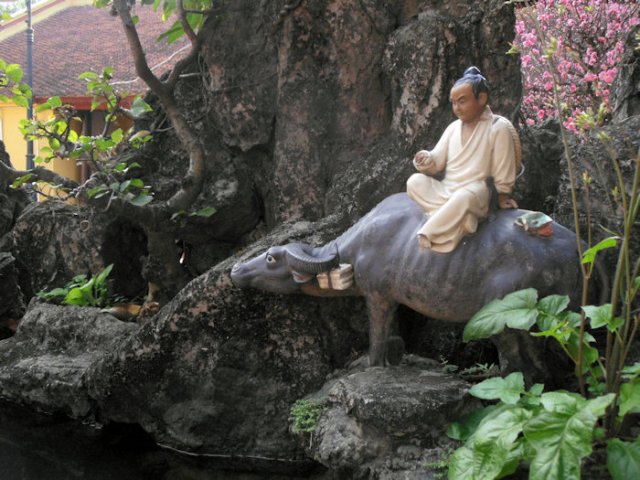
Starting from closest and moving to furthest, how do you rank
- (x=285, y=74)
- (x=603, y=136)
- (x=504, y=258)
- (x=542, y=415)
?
(x=542, y=415) < (x=603, y=136) < (x=504, y=258) < (x=285, y=74)

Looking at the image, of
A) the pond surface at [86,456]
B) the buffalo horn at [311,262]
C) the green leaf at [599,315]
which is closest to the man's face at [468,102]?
the buffalo horn at [311,262]

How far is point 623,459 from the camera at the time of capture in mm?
3363

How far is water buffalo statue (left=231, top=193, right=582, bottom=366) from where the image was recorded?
4.29m

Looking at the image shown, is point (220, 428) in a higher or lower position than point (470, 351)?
lower

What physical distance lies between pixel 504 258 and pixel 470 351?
1.35m

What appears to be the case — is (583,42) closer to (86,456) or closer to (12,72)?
(12,72)

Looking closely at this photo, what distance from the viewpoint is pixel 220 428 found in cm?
550

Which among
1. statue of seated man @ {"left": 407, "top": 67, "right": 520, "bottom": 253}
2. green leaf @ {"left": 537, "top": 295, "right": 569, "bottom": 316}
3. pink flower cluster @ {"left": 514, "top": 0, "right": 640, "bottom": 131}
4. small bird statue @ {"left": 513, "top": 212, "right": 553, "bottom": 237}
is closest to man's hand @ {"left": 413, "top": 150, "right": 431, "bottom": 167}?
statue of seated man @ {"left": 407, "top": 67, "right": 520, "bottom": 253}

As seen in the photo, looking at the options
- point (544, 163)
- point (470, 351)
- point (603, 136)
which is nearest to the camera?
point (603, 136)

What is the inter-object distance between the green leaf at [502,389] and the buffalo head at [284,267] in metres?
1.41

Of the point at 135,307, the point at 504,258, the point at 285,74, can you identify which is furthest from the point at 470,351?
the point at 135,307

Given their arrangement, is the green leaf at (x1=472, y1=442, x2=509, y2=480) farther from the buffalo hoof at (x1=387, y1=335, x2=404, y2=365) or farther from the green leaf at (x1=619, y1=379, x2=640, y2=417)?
the buffalo hoof at (x1=387, y1=335, x2=404, y2=365)

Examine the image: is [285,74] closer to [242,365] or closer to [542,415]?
[242,365]

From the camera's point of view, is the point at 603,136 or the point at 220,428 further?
the point at 220,428
